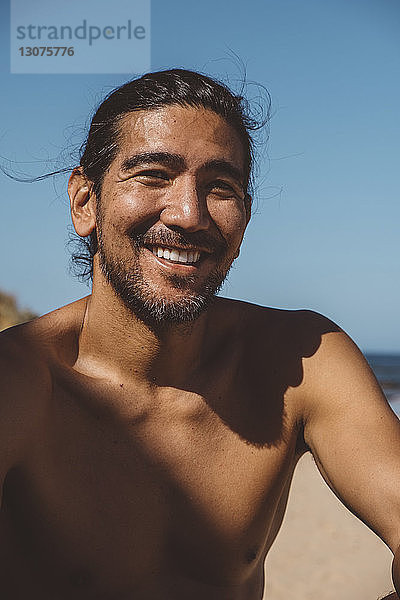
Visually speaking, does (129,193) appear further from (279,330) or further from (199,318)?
(279,330)

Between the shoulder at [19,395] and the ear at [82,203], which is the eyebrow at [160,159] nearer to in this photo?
the ear at [82,203]

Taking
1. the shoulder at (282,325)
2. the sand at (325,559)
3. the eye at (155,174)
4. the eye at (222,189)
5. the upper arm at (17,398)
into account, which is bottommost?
the sand at (325,559)

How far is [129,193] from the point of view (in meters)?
1.77

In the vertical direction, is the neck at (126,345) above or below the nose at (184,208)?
below

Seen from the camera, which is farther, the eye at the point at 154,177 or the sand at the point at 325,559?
the sand at the point at 325,559

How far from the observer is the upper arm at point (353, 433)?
167 cm

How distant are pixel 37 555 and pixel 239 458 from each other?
57cm

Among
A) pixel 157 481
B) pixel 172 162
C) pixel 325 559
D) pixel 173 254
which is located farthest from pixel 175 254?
pixel 325 559

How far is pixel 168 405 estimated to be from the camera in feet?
6.20

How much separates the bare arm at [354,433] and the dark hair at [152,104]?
0.57m

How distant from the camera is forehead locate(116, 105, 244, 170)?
1.77 m

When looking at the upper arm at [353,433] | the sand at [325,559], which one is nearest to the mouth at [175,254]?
the upper arm at [353,433]

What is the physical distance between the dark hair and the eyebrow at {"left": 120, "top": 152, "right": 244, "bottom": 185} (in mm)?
128

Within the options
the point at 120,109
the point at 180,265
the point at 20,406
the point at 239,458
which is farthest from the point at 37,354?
the point at 120,109
